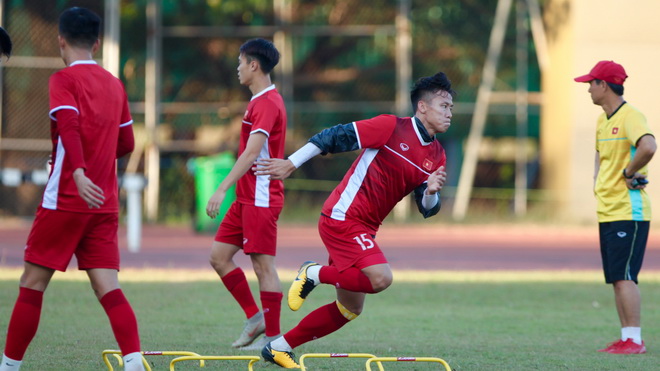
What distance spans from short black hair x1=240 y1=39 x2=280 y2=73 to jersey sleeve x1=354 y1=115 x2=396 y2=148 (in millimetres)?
1300

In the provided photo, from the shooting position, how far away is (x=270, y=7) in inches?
968

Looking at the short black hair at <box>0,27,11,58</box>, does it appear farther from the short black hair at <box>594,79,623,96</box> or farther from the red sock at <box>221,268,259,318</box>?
the short black hair at <box>594,79,623,96</box>

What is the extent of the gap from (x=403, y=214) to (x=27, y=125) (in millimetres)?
8127

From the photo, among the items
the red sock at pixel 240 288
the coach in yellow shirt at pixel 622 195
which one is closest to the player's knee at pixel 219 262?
the red sock at pixel 240 288

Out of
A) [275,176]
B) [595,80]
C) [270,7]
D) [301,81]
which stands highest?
[270,7]

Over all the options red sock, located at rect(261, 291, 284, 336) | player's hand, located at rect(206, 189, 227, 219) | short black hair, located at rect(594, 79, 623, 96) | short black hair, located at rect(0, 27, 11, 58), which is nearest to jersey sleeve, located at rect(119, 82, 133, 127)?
player's hand, located at rect(206, 189, 227, 219)

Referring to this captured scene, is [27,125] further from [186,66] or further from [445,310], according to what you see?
[445,310]

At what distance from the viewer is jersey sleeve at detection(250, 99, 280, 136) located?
7574 millimetres

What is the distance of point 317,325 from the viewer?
275 inches

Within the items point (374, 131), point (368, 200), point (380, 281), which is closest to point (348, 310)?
point (380, 281)

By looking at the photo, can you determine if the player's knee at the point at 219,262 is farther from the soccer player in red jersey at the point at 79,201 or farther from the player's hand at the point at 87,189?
the player's hand at the point at 87,189

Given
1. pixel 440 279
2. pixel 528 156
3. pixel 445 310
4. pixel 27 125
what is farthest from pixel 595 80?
pixel 528 156

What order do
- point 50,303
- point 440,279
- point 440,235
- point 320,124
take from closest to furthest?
point 50,303, point 440,279, point 440,235, point 320,124

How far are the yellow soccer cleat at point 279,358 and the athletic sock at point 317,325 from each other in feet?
0.29
